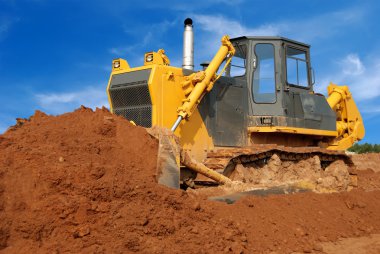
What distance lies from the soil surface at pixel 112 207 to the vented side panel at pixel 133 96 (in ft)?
4.70

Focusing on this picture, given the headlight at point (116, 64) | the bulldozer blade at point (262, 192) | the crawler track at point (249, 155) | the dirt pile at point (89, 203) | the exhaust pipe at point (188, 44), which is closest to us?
the dirt pile at point (89, 203)

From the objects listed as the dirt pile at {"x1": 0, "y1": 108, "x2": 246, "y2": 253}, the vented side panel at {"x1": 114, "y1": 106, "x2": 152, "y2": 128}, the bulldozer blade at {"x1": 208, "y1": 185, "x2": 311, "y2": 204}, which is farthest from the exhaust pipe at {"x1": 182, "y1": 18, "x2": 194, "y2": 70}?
the dirt pile at {"x1": 0, "y1": 108, "x2": 246, "y2": 253}

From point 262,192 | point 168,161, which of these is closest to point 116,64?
point 168,161

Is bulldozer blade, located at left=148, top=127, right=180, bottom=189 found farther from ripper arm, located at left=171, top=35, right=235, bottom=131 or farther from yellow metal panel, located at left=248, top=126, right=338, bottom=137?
yellow metal panel, located at left=248, top=126, right=338, bottom=137

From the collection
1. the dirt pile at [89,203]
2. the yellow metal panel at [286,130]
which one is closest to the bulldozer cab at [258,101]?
the yellow metal panel at [286,130]

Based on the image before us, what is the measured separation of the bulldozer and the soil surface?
101cm

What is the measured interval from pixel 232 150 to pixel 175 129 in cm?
121

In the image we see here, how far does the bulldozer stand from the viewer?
795 cm

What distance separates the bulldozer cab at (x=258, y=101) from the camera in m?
9.02

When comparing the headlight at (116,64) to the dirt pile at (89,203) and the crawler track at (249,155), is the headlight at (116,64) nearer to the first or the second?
the crawler track at (249,155)

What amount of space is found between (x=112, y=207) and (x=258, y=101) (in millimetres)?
5345

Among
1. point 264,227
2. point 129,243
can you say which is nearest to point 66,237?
point 129,243

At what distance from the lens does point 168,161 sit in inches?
236

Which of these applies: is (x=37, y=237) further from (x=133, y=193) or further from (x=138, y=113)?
(x=138, y=113)
